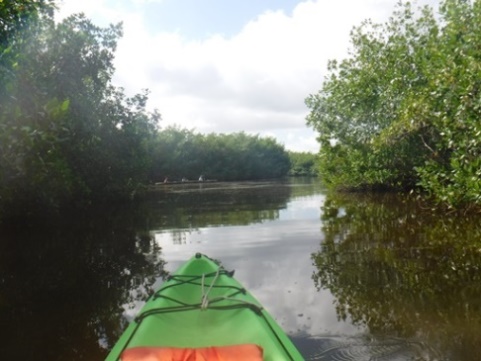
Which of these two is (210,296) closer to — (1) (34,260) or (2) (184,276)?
(2) (184,276)

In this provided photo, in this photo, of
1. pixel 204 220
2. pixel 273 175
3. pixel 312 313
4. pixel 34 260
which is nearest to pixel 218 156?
pixel 273 175

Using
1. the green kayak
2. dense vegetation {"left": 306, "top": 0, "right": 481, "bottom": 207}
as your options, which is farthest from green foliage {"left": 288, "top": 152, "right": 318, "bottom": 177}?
the green kayak

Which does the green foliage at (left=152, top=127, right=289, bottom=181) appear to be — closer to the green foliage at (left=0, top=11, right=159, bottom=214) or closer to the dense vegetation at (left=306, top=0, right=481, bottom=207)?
the green foliage at (left=0, top=11, right=159, bottom=214)

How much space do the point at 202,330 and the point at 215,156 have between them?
236 ft

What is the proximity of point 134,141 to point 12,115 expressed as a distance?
65.7 feet

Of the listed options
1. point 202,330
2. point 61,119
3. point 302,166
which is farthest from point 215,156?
point 202,330

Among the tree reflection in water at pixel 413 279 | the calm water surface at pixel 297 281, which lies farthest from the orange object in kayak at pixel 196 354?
the tree reflection in water at pixel 413 279

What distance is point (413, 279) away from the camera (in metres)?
7.36

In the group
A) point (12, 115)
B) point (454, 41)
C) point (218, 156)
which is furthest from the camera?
point (218, 156)

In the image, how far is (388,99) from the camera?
902 inches

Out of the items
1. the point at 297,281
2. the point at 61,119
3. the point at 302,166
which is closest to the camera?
the point at 297,281

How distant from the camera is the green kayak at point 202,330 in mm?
3357

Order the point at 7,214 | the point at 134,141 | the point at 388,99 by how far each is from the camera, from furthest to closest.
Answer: the point at 134,141 → the point at 388,99 → the point at 7,214

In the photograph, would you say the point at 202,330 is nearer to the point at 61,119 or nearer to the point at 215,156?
the point at 61,119
